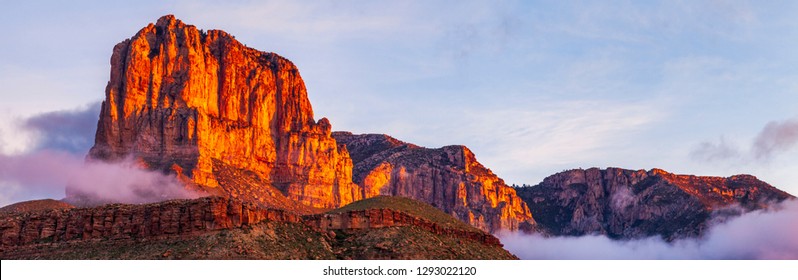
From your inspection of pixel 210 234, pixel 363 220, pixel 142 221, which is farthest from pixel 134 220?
pixel 363 220

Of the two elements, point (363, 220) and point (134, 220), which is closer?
point (134, 220)

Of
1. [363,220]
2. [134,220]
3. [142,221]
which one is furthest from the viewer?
[363,220]

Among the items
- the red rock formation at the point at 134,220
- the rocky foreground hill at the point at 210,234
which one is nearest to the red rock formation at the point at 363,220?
the rocky foreground hill at the point at 210,234

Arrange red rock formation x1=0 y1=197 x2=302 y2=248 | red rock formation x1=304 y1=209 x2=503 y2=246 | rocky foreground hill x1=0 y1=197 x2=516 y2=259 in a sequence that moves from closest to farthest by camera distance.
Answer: rocky foreground hill x1=0 y1=197 x2=516 y2=259, red rock formation x1=0 y1=197 x2=302 y2=248, red rock formation x1=304 y1=209 x2=503 y2=246

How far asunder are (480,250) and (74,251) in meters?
60.6

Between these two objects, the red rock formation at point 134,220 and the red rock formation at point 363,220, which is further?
the red rock formation at point 363,220

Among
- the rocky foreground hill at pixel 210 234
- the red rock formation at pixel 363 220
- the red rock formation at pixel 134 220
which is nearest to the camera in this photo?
the rocky foreground hill at pixel 210 234

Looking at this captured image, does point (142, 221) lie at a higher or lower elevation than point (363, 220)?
lower

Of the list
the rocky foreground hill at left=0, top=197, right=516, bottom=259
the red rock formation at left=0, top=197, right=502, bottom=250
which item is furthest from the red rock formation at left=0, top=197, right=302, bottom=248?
the rocky foreground hill at left=0, top=197, right=516, bottom=259

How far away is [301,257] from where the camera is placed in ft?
442

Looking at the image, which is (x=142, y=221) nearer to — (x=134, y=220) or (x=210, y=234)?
(x=134, y=220)

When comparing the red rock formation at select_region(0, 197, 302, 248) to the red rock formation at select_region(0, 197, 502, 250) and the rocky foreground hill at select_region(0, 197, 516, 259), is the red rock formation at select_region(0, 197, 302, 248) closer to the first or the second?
the red rock formation at select_region(0, 197, 502, 250)

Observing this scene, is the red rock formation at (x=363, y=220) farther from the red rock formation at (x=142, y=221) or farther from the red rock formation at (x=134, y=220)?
the red rock formation at (x=134, y=220)

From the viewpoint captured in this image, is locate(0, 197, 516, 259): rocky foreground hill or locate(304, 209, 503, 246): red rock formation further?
locate(304, 209, 503, 246): red rock formation
